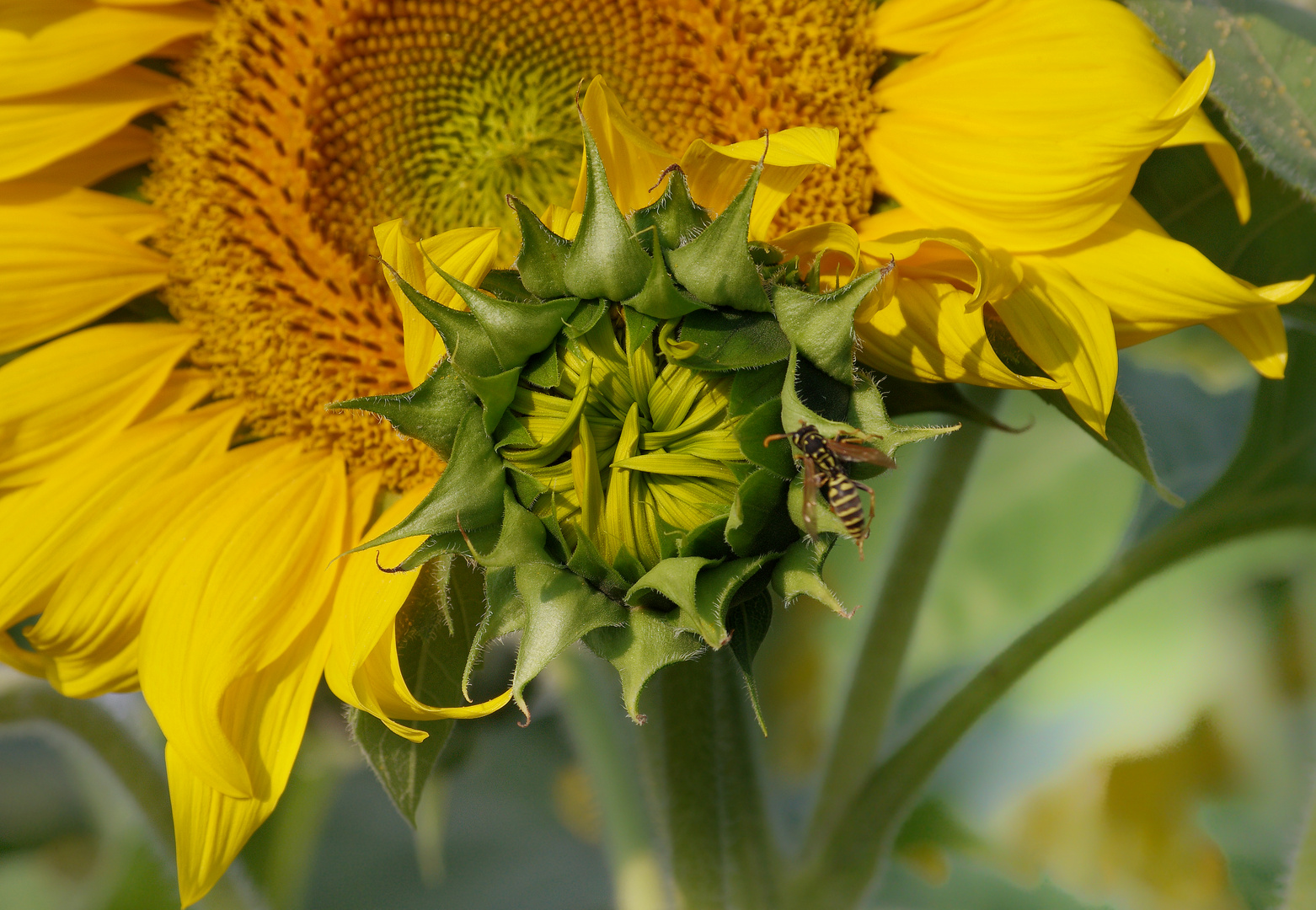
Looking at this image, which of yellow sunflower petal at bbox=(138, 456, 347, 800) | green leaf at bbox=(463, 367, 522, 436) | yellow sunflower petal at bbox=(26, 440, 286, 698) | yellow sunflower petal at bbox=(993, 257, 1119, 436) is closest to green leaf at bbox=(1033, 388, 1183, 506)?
yellow sunflower petal at bbox=(993, 257, 1119, 436)

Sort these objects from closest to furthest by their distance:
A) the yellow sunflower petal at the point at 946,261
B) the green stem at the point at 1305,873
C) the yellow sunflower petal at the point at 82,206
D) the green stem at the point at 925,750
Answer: the yellow sunflower petal at the point at 946,261, the green stem at the point at 1305,873, the yellow sunflower petal at the point at 82,206, the green stem at the point at 925,750

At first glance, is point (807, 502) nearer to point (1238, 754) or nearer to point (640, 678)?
point (640, 678)

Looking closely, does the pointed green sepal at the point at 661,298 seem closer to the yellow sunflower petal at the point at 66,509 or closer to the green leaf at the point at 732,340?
the green leaf at the point at 732,340

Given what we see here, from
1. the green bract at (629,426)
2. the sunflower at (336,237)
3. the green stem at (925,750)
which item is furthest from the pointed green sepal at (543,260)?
the green stem at (925,750)

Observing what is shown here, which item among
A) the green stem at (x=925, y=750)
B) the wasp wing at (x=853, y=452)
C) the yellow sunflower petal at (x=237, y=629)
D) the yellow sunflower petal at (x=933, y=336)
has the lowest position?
the green stem at (x=925, y=750)

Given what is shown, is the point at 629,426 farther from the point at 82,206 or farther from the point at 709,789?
the point at 82,206

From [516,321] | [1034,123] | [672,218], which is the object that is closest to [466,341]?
[516,321]

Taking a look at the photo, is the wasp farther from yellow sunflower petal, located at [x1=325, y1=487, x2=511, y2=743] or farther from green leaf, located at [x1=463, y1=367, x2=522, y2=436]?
yellow sunflower petal, located at [x1=325, y1=487, x2=511, y2=743]
